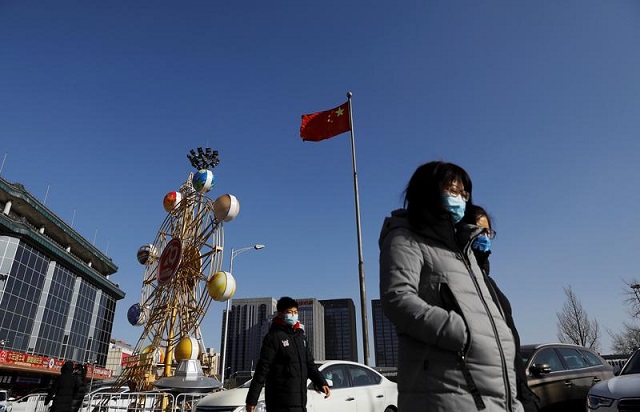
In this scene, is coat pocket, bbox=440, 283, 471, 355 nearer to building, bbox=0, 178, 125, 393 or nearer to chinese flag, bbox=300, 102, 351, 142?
chinese flag, bbox=300, 102, 351, 142

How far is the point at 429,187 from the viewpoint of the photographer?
7.20ft

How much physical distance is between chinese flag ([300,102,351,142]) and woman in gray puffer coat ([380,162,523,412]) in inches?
473

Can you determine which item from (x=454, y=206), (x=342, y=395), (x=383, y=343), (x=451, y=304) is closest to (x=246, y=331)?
(x=383, y=343)

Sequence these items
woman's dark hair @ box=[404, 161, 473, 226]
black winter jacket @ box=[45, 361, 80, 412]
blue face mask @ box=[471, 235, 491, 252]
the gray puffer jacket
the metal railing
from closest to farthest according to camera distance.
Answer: the gray puffer jacket
woman's dark hair @ box=[404, 161, 473, 226]
blue face mask @ box=[471, 235, 491, 252]
the metal railing
black winter jacket @ box=[45, 361, 80, 412]

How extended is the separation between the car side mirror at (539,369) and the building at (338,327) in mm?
115382

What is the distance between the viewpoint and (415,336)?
1760 mm

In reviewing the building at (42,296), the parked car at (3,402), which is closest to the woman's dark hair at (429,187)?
the parked car at (3,402)

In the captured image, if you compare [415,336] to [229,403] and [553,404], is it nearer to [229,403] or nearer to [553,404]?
[229,403]

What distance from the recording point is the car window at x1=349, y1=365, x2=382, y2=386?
690 cm

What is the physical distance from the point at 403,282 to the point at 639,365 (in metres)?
6.31

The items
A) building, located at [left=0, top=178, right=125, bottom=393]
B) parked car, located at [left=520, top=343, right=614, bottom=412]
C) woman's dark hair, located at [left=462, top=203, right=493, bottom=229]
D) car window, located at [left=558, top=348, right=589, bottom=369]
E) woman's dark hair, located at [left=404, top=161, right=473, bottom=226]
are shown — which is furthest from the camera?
building, located at [left=0, top=178, right=125, bottom=393]

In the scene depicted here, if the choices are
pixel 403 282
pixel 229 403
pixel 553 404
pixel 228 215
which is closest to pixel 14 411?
pixel 228 215

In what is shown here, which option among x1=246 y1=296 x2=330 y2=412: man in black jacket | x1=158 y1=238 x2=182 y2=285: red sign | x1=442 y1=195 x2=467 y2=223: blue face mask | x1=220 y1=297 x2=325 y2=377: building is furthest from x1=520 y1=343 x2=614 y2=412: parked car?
x1=220 y1=297 x2=325 y2=377: building

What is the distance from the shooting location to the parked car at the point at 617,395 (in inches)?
184
